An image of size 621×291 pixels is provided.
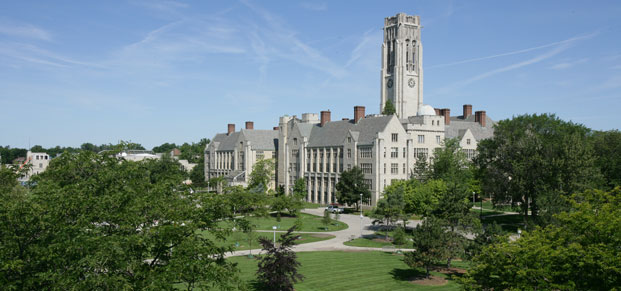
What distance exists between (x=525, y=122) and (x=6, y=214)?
6444 cm

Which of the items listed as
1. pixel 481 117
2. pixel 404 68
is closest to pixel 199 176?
pixel 404 68

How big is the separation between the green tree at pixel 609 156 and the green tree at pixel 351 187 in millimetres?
31385

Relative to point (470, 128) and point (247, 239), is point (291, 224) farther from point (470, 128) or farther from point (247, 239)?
point (470, 128)

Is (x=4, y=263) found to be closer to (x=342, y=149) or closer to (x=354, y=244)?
(x=354, y=244)

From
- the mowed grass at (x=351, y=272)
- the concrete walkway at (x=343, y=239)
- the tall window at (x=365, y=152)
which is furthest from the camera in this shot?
the tall window at (x=365, y=152)

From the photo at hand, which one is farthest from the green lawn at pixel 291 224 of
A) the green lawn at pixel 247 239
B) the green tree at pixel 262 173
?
the green tree at pixel 262 173

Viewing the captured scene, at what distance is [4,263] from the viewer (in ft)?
51.6

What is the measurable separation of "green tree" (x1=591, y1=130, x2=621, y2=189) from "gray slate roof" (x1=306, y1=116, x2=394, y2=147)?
30.4 m

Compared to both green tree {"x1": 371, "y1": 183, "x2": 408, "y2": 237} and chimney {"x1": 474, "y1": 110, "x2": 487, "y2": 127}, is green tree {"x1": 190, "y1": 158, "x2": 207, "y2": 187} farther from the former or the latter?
green tree {"x1": 371, "y1": 183, "x2": 408, "y2": 237}

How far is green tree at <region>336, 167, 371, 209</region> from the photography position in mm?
75500

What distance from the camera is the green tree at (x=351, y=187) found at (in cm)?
7550

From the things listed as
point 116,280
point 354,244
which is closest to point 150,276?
point 116,280

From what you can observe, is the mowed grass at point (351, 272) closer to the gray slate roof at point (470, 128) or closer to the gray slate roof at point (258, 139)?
the gray slate roof at point (470, 128)

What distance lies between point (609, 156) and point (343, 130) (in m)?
41.3
